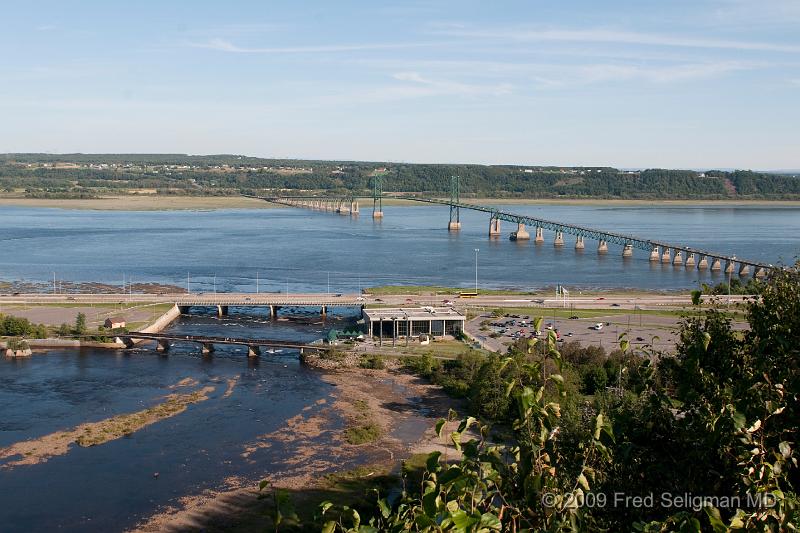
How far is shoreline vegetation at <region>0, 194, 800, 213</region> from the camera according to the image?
12212 cm

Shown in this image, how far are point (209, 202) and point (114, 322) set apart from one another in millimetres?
100793

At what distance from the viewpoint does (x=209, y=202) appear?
135375mm

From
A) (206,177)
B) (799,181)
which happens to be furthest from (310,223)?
(799,181)

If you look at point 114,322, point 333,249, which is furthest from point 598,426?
point 333,249

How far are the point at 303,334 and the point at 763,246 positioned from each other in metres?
52.2

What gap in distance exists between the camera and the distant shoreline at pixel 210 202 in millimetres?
121688

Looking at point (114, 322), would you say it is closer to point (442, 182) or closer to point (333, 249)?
point (333, 249)

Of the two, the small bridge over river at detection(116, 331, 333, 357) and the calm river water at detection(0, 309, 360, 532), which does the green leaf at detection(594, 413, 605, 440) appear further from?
the small bridge over river at detection(116, 331, 333, 357)

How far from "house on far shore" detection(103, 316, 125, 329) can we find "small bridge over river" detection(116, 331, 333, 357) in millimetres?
1172

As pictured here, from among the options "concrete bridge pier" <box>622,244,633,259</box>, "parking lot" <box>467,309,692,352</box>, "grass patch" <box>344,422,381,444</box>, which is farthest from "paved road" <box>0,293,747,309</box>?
"concrete bridge pier" <box>622,244,633,259</box>

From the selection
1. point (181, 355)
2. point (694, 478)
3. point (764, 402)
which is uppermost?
point (764, 402)

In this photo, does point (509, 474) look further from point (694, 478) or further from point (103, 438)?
point (103, 438)

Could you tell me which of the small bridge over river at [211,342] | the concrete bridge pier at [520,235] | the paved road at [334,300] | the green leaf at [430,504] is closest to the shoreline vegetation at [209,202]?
the concrete bridge pier at [520,235]

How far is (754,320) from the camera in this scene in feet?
20.3
